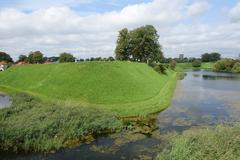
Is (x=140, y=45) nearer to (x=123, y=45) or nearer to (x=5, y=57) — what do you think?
(x=123, y=45)

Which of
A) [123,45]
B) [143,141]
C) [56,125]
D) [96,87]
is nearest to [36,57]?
[123,45]

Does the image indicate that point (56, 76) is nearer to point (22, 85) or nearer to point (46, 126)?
point (22, 85)

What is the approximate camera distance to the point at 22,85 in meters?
56.4

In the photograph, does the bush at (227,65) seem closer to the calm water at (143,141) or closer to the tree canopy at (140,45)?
the tree canopy at (140,45)

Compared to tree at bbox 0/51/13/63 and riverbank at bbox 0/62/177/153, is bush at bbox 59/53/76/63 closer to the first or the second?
riverbank at bbox 0/62/177/153

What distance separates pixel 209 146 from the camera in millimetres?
16281

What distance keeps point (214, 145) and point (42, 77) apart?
44636 mm

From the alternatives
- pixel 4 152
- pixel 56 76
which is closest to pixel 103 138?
pixel 4 152

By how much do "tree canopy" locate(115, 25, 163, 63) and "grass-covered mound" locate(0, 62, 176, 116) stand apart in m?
44.6

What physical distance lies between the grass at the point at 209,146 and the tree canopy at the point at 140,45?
8467cm

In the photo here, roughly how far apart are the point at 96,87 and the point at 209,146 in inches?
1153

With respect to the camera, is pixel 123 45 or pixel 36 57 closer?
pixel 123 45

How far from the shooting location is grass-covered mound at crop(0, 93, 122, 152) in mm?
21484

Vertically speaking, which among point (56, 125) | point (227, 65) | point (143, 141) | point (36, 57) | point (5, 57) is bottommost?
point (143, 141)
